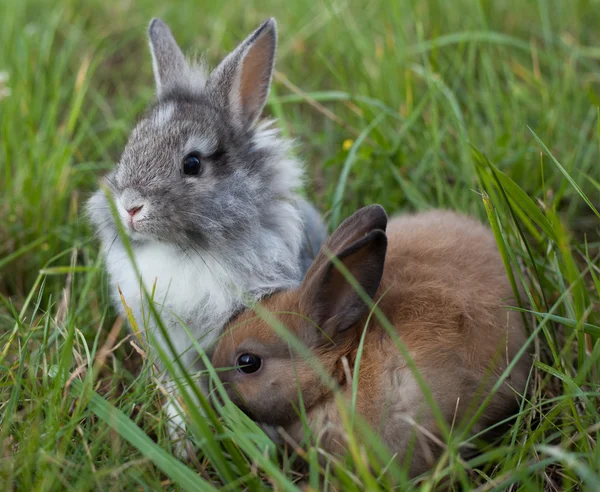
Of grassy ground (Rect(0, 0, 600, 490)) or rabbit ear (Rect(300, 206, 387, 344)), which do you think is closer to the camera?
grassy ground (Rect(0, 0, 600, 490))

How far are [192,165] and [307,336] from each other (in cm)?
100

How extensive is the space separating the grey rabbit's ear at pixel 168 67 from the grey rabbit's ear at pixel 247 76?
0.17 meters

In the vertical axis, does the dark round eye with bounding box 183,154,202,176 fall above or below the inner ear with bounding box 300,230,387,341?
above

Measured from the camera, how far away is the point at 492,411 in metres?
Answer: 3.20

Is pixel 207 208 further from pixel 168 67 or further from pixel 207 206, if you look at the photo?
pixel 168 67

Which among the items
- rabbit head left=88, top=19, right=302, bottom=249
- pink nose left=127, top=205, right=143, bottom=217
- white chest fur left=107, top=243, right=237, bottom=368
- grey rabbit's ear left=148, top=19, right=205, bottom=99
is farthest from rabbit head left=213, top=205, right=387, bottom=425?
grey rabbit's ear left=148, top=19, right=205, bottom=99

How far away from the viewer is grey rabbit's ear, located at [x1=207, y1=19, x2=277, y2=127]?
3.70m

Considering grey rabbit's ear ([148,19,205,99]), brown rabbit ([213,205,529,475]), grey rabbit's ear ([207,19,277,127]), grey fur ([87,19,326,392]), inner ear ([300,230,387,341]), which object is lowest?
brown rabbit ([213,205,529,475])

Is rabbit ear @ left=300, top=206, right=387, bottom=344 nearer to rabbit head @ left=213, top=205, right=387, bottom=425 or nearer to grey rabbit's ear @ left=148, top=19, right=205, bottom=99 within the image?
rabbit head @ left=213, top=205, right=387, bottom=425

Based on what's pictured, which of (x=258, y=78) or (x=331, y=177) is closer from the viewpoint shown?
(x=258, y=78)

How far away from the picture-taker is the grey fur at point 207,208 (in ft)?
11.1

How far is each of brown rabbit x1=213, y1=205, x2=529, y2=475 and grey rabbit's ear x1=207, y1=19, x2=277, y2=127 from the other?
1.00m

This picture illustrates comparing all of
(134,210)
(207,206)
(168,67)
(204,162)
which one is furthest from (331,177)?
(134,210)

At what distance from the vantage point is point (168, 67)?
3.99 meters
